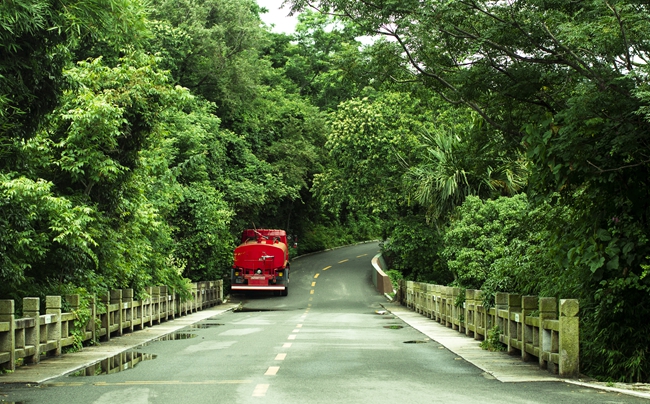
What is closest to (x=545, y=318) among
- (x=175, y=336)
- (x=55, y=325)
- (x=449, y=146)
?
(x=55, y=325)

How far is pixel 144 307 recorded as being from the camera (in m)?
21.3

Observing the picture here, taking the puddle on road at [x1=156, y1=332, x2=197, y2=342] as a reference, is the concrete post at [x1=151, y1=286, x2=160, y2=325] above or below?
above

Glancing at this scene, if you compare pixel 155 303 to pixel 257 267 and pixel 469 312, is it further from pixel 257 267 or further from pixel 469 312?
pixel 257 267

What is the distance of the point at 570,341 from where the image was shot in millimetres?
10414

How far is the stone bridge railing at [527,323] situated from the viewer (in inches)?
410

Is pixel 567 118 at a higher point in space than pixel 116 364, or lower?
higher

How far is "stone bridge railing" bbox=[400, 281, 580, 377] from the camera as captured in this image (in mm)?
10422

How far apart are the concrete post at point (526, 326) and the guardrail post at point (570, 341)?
1.93m

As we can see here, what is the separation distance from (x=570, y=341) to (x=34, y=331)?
A: 878cm

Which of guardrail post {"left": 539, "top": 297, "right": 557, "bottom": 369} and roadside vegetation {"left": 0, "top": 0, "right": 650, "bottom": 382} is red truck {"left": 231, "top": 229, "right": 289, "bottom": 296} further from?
guardrail post {"left": 539, "top": 297, "right": 557, "bottom": 369}

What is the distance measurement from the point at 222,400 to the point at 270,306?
26059mm

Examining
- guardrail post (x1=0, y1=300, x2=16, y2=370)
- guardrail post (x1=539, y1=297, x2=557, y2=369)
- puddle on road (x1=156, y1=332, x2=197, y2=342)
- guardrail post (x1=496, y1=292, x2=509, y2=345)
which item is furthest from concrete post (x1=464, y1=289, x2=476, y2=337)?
guardrail post (x1=0, y1=300, x2=16, y2=370)

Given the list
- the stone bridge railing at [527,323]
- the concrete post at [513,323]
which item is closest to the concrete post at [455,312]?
the stone bridge railing at [527,323]

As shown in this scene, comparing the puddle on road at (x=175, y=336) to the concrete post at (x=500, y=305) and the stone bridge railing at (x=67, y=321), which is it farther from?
the concrete post at (x=500, y=305)
